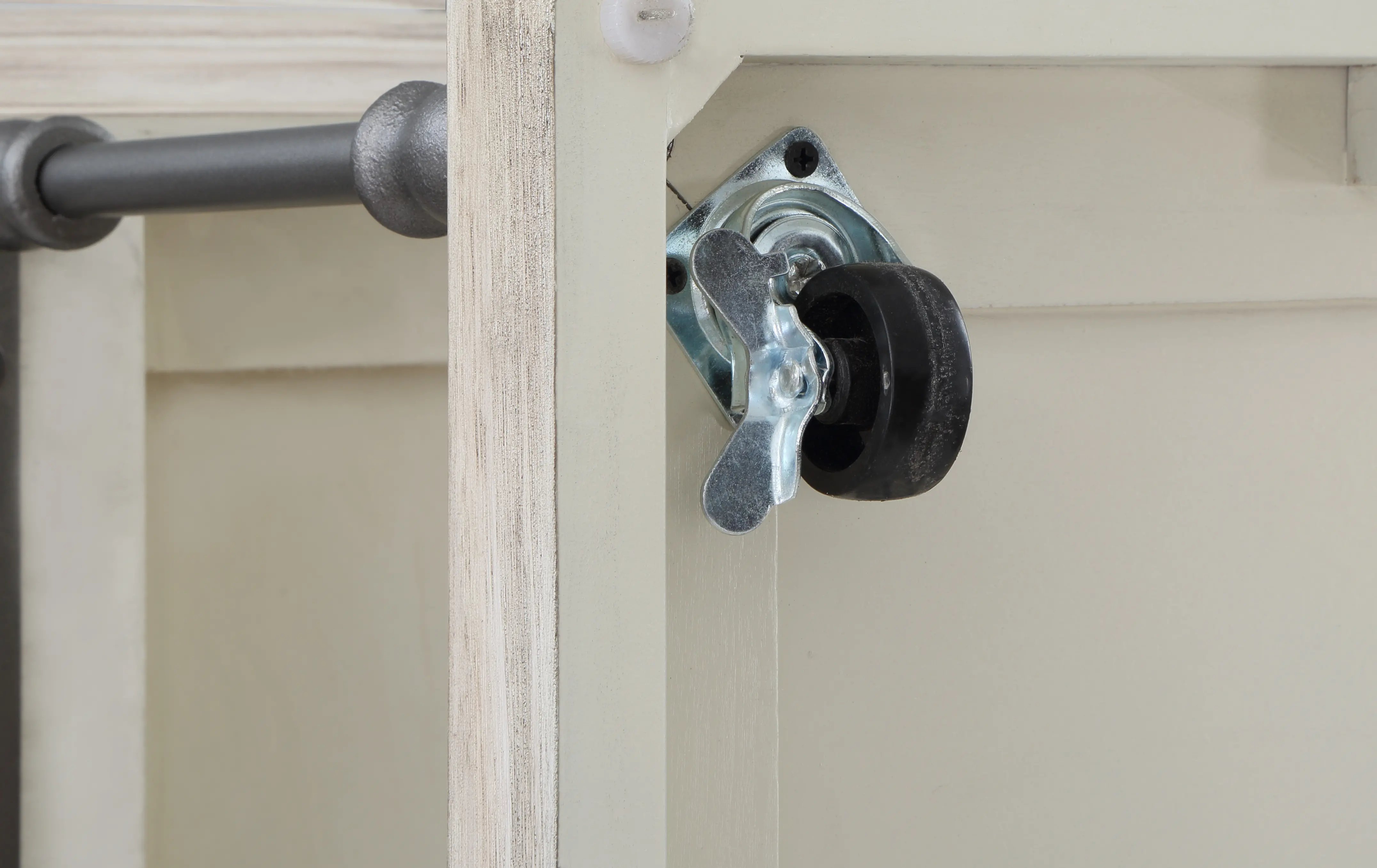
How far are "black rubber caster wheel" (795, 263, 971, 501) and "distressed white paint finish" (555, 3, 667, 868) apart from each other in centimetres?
7

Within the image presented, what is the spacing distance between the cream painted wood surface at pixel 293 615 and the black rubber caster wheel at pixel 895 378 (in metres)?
0.39

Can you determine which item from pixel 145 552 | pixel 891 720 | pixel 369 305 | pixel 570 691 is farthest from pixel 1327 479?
pixel 145 552

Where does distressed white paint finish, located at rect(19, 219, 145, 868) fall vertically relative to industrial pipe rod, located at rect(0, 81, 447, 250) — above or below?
below

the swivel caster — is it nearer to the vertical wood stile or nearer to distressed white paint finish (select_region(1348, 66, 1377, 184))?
the vertical wood stile

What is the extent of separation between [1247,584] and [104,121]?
0.59 metres

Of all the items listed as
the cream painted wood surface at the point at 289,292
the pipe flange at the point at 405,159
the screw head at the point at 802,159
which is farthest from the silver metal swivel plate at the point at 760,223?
the cream painted wood surface at the point at 289,292

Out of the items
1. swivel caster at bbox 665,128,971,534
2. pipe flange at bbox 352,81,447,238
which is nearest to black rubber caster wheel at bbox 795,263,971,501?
swivel caster at bbox 665,128,971,534

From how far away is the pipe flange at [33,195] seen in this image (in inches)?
20.7

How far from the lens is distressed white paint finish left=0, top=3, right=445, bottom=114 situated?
24.1 inches

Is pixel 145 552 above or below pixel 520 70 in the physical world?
below

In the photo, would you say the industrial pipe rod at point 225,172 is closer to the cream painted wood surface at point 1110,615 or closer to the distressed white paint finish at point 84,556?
the distressed white paint finish at point 84,556

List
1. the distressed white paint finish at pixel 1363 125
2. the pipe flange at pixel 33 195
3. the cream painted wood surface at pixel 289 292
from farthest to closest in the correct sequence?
1. the cream painted wood surface at pixel 289 292
2. the pipe flange at pixel 33 195
3. the distressed white paint finish at pixel 1363 125

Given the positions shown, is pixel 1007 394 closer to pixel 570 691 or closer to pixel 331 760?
pixel 570 691

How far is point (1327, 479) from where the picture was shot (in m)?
0.44
